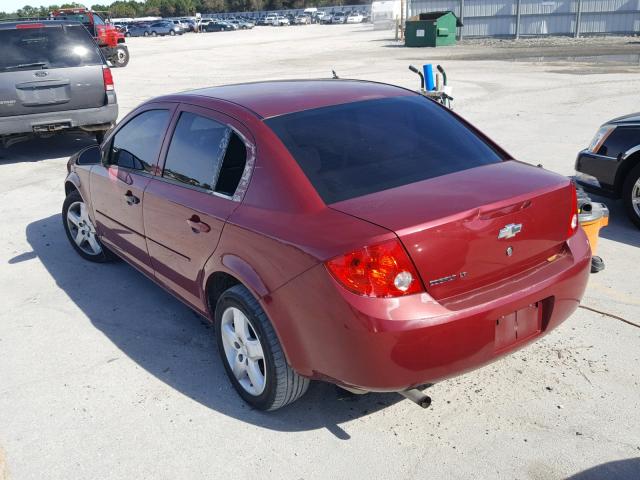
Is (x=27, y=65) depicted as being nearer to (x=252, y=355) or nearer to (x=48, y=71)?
(x=48, y=71)

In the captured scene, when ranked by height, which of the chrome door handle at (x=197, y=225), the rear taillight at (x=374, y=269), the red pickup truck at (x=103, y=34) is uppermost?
the rear taillight at (x=374, y=269)

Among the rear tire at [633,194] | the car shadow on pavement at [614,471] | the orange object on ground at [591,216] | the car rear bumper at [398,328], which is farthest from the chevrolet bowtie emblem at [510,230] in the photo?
the rear tire at [633,194]

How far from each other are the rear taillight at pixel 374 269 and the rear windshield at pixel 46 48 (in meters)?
8.09

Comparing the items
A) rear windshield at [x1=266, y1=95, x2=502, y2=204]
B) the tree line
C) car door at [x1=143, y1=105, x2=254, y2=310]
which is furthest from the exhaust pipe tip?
the tree line

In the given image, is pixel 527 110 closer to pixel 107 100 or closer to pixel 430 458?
pixel 107 100

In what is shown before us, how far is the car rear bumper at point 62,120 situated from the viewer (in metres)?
9.19

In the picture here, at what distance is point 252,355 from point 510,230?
57.4 inches

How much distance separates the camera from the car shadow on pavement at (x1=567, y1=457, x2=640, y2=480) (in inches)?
113

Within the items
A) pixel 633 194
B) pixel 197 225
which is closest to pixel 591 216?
pixel 633 194

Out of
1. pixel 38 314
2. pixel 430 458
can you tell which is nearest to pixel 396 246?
pixel 430 458

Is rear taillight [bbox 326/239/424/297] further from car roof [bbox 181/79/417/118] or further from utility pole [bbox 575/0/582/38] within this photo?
utility pole [bbox 575/0/582/38]

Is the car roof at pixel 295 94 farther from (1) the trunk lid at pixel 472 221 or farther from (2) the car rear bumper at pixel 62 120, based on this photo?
(2) the car rear bumper at pixel 62 120

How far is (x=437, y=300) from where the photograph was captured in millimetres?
2816

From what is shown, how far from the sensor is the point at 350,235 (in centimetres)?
276
